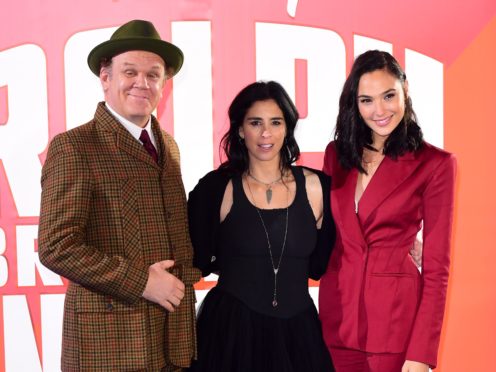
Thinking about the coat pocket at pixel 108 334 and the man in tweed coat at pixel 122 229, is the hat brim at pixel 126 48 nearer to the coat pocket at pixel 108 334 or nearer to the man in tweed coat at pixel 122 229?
the man in tweed coat at pixel 122 229

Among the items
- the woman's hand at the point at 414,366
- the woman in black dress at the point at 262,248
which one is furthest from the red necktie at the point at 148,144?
the woman's hand at the point at 414,366

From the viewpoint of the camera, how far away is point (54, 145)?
171cm

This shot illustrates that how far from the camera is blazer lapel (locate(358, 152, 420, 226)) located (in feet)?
6.31

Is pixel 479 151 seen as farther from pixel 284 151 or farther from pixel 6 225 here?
pixel 6 225

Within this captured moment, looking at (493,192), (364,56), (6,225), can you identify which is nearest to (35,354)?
(6,225)

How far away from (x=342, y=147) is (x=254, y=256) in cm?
50

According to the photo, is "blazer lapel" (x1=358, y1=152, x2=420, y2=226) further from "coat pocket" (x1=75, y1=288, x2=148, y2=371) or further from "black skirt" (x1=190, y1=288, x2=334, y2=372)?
"coat pocket" (x1=75, y1=288, x2=148, y2=371)

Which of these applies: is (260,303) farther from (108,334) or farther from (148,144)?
(148,144)

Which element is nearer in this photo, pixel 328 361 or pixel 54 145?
pixel 54 145

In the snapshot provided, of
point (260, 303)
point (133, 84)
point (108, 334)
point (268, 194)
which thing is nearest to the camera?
point (108, 334)

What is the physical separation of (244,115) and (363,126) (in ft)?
1.45

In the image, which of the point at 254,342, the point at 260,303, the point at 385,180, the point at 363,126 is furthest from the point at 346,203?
the point at 254,342

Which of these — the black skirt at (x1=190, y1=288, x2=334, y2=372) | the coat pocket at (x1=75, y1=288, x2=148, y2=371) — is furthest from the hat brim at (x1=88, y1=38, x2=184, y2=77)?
the black skirt at (x1=190, y1=288, x2=334, y2=372)

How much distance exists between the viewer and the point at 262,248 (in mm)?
2018
